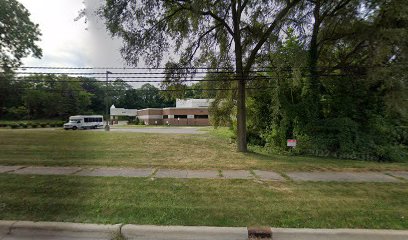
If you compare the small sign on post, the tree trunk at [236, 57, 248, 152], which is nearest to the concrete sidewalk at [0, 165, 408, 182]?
the small sign on post

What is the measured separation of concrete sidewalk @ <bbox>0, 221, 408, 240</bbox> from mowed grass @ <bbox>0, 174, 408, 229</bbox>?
0.21 m

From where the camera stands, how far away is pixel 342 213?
18.2 ft

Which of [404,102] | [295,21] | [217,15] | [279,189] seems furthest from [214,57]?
[279,189]

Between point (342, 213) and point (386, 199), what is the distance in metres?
1.69

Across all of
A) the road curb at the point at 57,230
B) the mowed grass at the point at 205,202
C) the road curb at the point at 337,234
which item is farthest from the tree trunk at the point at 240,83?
the road curb at the point at 57,230

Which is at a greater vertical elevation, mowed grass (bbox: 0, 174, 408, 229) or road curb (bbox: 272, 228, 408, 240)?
mowed grass (bbox: 0, 174, 408, 229)

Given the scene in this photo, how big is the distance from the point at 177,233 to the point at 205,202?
1.38 metres

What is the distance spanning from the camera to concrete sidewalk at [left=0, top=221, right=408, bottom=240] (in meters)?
4.71

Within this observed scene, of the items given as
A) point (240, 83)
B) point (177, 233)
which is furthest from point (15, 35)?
point (177, 233)

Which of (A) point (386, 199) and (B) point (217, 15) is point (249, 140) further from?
(A) point (386, 199)

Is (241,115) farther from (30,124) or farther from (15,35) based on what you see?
(30,124)

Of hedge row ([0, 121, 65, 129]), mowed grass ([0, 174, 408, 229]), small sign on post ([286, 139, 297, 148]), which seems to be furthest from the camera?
hedge row ([0, 121, 65, 129])

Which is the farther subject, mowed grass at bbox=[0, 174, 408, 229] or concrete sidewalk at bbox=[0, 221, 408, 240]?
mowed grass at bbox=[0, 174, 408, 229]

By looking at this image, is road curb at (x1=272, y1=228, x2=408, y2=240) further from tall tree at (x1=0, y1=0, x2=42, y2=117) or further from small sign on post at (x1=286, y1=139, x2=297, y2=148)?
tall tree at (x1=0, y1=0, x2=42, y2=117)
